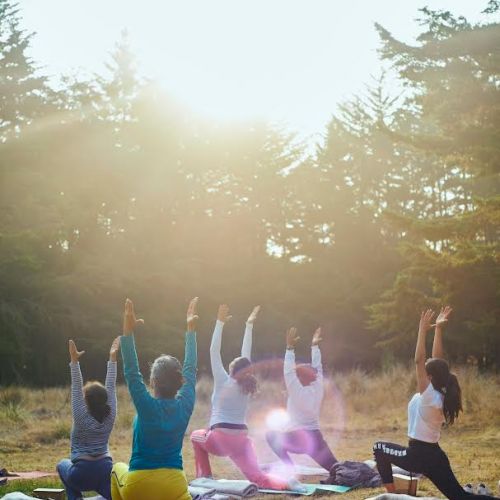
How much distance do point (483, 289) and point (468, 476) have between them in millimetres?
10768

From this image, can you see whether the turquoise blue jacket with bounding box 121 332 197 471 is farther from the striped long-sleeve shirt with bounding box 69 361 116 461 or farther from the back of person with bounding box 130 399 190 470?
the striped long-sleeve shirt with bounding box 69 361 116 461

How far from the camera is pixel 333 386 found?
64.0ft

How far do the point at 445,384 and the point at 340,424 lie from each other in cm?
970

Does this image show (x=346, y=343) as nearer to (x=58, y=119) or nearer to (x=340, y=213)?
(x=340, y=213)

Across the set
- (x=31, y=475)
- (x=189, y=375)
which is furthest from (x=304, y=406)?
(x=189, y=375)

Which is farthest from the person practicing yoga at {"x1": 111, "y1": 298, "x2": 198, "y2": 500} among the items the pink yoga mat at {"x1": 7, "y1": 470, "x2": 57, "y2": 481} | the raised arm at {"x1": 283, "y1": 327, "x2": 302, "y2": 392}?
the pink yoga mat at {"x1": 7, "y1": 470, "x2": 57, "y2": 481}

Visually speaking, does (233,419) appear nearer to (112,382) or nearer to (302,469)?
(112,382)

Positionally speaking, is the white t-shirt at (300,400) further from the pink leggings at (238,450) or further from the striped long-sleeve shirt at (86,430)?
the striped long-sleeve shirt at (86,430)

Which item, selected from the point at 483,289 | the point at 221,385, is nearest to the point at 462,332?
the point at 483,289

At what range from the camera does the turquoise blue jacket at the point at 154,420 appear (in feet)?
15.6

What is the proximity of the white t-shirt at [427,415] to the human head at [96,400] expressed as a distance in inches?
95.0

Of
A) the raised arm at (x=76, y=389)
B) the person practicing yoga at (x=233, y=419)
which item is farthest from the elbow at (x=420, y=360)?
the raised arm at (x=76, y=389)

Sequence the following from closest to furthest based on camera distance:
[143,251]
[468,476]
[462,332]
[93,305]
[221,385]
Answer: [221,385]
[468,476]
[462,332]
[93,305]
[143,251]

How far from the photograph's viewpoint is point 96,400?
20.0 ft
